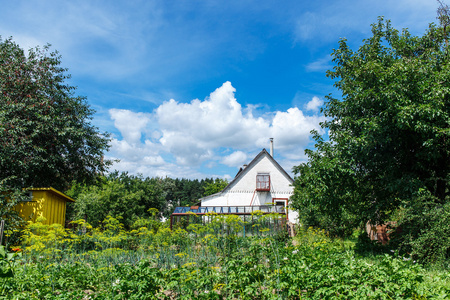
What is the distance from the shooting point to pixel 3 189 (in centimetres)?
1055

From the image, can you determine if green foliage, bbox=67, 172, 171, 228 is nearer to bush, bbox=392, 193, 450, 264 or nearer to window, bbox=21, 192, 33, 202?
window, bbox=21, 192, 33, 202

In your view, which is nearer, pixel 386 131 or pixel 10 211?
pixel 386 131

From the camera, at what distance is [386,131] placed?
8758 millimetres

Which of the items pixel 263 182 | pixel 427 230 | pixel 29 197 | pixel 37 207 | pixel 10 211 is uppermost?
pixel 263 182

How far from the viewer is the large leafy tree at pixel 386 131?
793cm

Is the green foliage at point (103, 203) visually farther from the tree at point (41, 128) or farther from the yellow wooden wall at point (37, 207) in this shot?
the yellow wooden wall at point (37, 207)

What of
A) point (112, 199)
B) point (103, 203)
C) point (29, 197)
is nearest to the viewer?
point (29, 197)

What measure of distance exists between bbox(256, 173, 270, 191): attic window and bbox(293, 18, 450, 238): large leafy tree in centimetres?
1758

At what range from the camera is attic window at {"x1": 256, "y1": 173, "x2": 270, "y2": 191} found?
2808cm

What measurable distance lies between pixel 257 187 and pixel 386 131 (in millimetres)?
20003

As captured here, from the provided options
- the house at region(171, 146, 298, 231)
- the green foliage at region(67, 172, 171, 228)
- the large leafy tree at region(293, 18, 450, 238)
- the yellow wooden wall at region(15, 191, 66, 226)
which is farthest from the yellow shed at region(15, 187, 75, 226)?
the house at region(171, 146, 298, 231)

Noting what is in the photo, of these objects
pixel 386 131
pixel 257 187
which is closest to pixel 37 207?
pixel 386 131

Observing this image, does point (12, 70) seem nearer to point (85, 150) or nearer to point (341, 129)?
point (85, 150)

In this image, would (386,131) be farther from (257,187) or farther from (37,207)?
(257,187)
